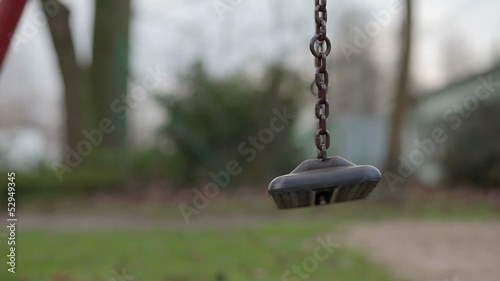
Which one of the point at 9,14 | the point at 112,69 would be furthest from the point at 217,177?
the point at 9,14

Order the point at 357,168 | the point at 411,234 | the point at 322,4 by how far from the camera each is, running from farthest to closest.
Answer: the point at 411,234
the point at 322,4
the point at 357,168

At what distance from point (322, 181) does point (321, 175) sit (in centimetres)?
3

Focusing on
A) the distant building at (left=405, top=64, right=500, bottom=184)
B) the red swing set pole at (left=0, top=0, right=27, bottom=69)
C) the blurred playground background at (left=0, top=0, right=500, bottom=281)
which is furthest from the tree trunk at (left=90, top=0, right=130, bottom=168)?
the red swing set pole at (left=0, top=0, right=27, bottom=69)

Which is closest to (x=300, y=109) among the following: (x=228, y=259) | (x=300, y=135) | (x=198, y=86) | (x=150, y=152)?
(x=300, y=135)

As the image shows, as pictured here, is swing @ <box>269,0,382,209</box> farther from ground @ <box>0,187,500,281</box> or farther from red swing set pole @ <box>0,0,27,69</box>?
red swing set pole @ <box>0,0,27,69</box>

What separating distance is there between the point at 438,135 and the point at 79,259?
15903 millimetres

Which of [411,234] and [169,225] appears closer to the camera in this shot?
[411,234]

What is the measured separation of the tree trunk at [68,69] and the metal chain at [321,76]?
39.1 feet

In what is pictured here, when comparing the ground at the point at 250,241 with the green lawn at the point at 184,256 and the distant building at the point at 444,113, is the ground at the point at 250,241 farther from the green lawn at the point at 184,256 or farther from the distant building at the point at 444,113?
the distant building at the point at 444,113

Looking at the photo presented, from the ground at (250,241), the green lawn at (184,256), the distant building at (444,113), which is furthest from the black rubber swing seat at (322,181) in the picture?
the distant building at (444,113)

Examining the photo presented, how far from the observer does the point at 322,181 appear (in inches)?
Result: 95.3

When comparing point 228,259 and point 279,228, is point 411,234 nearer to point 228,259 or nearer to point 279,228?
point 279,228

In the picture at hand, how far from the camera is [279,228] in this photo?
909 cm

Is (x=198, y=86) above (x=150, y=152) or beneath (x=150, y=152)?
above
